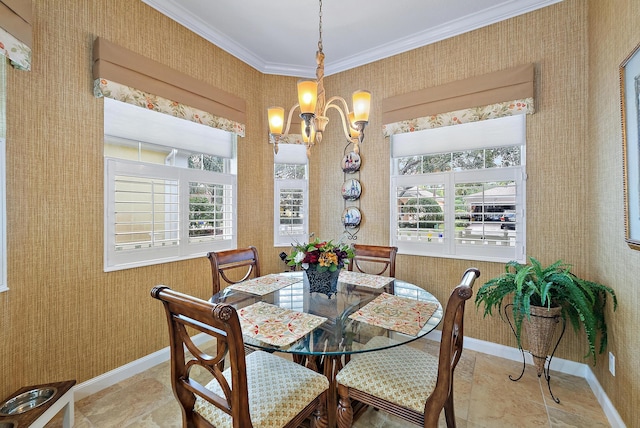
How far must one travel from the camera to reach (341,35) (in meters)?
2.78

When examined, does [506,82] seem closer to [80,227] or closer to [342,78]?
[342,78]

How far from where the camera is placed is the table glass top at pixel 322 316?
123cm

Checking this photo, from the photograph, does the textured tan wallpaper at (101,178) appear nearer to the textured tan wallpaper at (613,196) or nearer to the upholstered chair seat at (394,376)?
the textured tan wallpaper at (613,196)

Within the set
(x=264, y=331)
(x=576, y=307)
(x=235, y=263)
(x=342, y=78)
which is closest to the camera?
(x=264, y=331)

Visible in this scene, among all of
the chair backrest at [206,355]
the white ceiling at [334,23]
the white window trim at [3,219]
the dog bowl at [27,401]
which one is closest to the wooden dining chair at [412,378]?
the chair backrest at [206,355]

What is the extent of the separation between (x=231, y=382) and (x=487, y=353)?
2393 mm

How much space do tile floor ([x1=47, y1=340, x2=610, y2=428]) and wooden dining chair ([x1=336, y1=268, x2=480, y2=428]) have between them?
1.57 feet

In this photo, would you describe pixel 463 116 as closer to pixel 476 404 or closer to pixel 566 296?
pixel 566 296

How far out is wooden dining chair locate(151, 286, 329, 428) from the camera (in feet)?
3.18

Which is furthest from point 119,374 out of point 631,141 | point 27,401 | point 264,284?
point 631,141

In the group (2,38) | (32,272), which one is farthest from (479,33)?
(32,272)

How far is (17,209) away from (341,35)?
286 centimetres

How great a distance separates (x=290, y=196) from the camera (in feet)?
11.3

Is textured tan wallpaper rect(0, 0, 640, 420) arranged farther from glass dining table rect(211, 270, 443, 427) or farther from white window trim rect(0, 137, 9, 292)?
glass dining table rect(211, 270, 443, 427)
